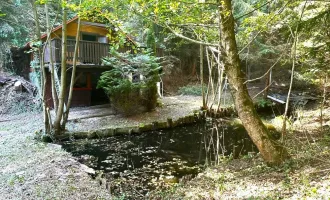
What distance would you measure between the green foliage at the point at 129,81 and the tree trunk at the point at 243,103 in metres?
7.17

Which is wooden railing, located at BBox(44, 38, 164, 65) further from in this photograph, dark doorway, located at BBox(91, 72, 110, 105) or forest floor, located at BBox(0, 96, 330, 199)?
forest floor, located at BBox(0, 96, 330, 199)

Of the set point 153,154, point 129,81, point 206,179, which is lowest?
point 153,154

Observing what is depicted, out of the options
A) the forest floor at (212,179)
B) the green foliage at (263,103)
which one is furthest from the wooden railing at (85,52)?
the green foliage at (263,103)

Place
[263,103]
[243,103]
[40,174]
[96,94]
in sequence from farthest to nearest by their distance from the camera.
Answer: [96,94] < [263,103] < [40,174] < [243,103]

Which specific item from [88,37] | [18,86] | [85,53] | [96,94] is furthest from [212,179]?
[88,37]

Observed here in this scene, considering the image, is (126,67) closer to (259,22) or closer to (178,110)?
(178,110)

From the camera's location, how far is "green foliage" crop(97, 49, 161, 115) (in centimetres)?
1147

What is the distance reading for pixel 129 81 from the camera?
37.8ft

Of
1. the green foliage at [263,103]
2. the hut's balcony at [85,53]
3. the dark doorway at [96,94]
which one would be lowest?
the green foliage at [263,103]

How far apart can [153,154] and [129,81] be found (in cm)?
465

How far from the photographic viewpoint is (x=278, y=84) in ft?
59.7

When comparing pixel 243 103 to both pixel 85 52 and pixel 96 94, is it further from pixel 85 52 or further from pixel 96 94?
pixel 96 94

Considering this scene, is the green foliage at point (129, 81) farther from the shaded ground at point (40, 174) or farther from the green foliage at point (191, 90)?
the green foliage at point (191, 90)

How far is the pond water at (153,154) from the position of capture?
18.9 feet
